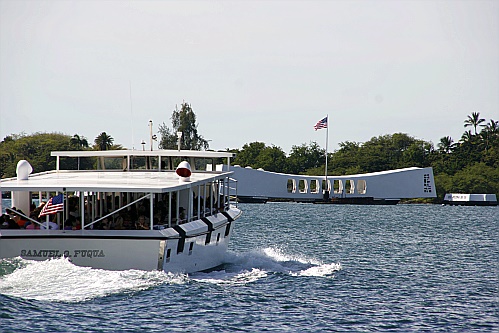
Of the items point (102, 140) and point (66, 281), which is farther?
point (102, 140)

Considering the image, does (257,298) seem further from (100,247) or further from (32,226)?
(32,226)

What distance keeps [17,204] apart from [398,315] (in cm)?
1182

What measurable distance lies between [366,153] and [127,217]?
107 m

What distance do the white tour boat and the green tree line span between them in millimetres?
80828

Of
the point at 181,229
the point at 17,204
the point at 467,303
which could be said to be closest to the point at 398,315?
the point at 467,303

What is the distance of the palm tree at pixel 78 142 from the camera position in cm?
11431

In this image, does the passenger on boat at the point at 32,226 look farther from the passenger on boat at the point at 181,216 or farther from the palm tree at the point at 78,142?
the palm tree at the point at 78,142

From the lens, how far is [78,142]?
385 feet

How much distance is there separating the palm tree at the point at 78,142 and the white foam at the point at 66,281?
95303 mm

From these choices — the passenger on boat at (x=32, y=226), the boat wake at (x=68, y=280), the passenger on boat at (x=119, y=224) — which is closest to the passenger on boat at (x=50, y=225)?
the passenger on boat at (x=32, y=226)

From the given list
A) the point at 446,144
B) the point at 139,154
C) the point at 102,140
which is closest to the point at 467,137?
the point at 446,144

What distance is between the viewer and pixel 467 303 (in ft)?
70.0

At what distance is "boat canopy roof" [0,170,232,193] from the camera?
803 inches

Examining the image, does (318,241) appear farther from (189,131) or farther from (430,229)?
(189,131)
